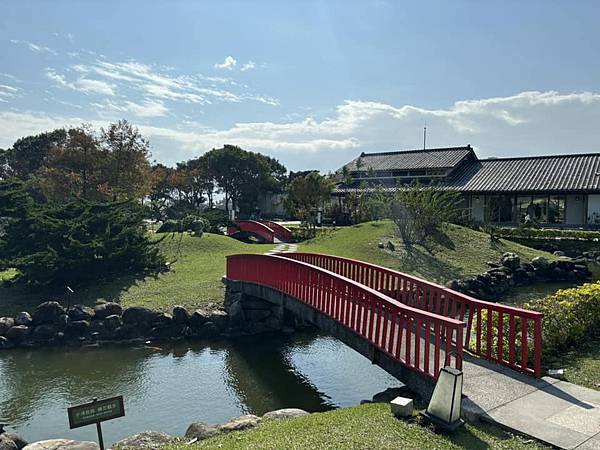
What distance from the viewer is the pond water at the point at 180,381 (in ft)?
28.0

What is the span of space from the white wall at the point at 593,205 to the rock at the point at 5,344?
104 feet

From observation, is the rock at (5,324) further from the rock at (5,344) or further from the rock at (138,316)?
the rock at (138,316)

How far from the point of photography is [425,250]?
22.7m

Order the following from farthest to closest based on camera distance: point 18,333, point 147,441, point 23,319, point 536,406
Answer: point 23,319
point 18,333
point 147,441
point 536,406

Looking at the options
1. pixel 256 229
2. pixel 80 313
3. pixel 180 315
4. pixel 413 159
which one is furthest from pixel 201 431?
pixel 413 159

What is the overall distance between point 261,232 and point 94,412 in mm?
25149

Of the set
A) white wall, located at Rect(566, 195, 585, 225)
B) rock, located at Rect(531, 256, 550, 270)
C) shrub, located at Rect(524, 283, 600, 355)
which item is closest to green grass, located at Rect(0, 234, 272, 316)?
shrub, located at Rect(524, 283, 600, 355)

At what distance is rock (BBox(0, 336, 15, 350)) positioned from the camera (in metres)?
12.5

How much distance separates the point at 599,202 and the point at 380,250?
690 inches

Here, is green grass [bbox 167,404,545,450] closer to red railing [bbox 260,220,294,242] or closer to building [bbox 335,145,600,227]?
red railing [bbox 260,220,294,242]

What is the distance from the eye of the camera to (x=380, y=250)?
22062mm

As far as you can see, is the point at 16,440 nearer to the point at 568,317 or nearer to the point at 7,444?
the point at 7,444


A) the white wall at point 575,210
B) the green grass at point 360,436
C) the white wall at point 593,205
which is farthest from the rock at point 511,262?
the green grass at point 360,436

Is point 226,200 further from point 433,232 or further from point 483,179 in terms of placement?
point 433,232
